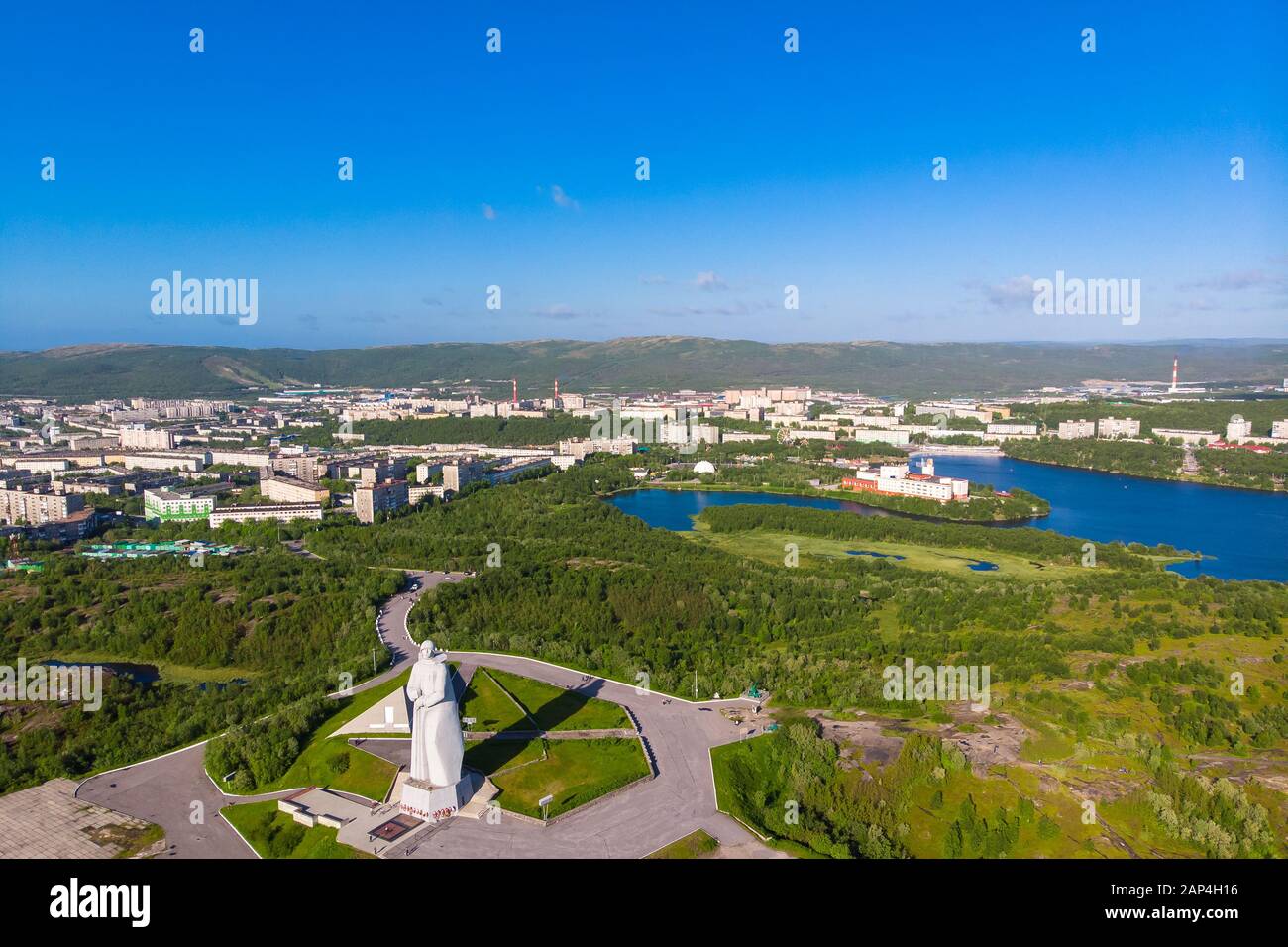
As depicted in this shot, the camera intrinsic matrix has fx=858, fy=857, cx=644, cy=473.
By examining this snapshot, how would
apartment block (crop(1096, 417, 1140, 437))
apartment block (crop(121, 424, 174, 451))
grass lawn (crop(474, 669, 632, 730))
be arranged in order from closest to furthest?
1. grass lawn (crop(474, 669, 632, 730))
2. apartment block (crop(121, 424, 174, 451))
3. apartment block (crop(1096, 417, 1140, 437))

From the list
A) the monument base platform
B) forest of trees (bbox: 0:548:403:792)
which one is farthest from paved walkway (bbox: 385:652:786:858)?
forest of trees (bbox: 0:548:403:792)

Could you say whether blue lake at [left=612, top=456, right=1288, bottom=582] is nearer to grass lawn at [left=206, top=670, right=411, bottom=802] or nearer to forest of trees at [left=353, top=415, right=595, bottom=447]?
forest of trees at [left=353, top=415, right=595, bottom=447]

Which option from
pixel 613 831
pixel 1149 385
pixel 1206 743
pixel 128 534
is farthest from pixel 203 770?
pixel 1149 385

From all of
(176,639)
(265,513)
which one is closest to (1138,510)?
(265,513)

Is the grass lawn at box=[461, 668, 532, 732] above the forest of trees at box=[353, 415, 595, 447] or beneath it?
beneath

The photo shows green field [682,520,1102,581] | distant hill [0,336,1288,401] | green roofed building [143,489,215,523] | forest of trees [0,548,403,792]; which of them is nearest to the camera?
forest of trees [0,548,403,792]

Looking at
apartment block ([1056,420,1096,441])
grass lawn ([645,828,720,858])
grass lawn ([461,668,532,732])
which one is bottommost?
grass lawn ([645,828,720,858])

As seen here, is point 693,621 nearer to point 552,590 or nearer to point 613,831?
point 552,590

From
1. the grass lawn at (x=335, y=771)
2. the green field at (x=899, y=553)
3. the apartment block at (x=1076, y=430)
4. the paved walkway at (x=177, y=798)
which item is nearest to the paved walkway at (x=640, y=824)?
the grass lawn at (x=335, y=771)
